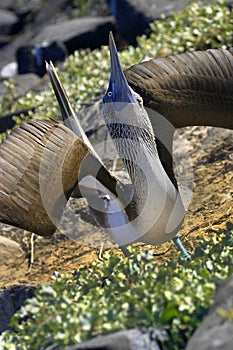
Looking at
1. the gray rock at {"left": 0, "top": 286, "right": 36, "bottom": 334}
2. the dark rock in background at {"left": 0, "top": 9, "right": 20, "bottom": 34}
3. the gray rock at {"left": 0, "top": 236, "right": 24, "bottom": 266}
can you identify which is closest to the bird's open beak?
the gray rock at {"left": 0, "top": 286, "right": 36, "bottom": 334}

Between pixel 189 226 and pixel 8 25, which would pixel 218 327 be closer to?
pixel 189 226

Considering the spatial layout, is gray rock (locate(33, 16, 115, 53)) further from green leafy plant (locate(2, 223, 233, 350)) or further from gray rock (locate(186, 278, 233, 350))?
gray rock (locate(186, 278, 233, 350))

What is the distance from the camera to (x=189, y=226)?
25.1ft

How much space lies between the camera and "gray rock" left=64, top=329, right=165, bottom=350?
4.30m

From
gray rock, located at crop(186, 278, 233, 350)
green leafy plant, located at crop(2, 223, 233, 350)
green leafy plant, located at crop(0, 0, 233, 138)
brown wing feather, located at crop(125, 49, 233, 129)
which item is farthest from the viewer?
green leafy plant, located at crop(0, 0, 233, 138)

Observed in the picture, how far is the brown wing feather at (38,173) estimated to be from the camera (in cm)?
590

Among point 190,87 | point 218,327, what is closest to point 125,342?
point 218,327

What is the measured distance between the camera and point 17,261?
852 centimetres

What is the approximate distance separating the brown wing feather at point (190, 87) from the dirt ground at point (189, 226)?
1.03 meters

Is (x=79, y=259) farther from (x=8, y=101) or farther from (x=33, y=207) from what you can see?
(x=8, y=101)

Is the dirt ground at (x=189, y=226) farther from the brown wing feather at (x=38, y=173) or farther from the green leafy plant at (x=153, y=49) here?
the green leafy plant at (x=153, y=49)

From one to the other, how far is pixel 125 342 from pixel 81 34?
1051 centimetres

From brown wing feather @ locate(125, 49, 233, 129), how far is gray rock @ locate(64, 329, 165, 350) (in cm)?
262

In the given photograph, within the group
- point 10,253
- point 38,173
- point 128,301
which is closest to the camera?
point 128,301
